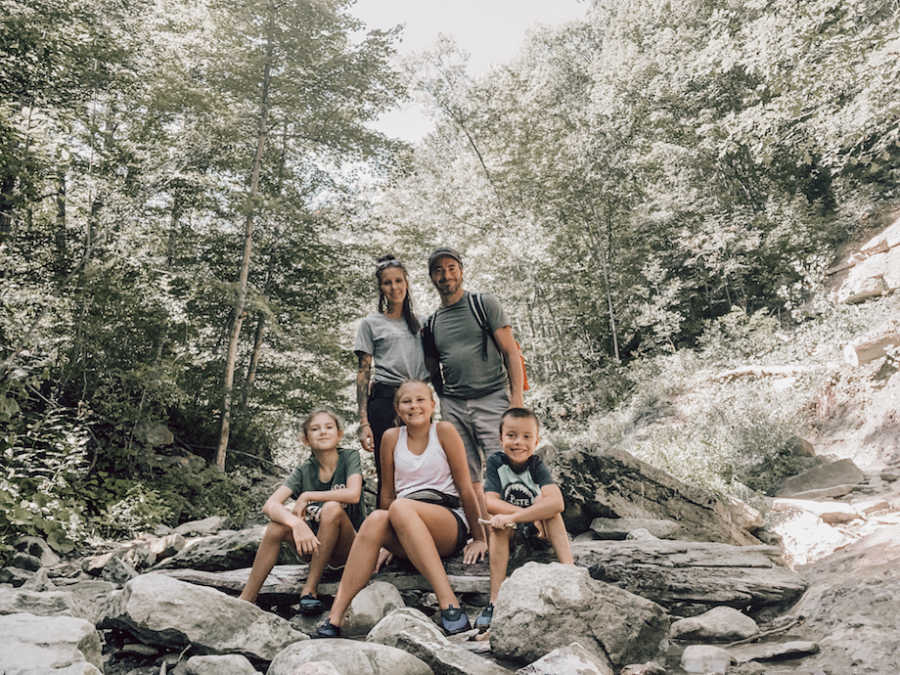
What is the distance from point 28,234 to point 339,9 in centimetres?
625

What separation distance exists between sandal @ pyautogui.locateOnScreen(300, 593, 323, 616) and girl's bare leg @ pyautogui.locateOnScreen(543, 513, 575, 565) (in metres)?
1.26

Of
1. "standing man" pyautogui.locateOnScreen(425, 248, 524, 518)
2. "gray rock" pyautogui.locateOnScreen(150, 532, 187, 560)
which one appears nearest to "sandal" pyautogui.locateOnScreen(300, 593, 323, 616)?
"standing man" pyautogui.locateOnScreen(425, 248, 524, 518)

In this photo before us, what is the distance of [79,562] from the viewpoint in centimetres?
445

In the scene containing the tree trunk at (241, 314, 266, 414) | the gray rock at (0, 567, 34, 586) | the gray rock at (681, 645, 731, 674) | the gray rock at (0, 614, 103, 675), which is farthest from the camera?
the tree trunk at (241, 314, 266, 414)

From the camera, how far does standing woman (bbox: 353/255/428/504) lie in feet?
11.0

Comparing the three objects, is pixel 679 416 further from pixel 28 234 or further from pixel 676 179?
pixel 28 234

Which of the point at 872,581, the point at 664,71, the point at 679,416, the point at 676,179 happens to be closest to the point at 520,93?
the point at 664,71

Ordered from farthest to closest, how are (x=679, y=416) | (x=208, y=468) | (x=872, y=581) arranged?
(x=679, y=416) < (x=208, y=468) < (x=872, y=581)

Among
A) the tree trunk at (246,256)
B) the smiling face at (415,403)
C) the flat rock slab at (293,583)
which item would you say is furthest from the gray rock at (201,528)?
the smiling face at (415,403)

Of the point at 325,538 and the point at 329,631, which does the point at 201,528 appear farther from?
the point at 329,631

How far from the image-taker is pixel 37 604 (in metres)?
2.53

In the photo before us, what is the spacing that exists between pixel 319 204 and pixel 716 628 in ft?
30.4

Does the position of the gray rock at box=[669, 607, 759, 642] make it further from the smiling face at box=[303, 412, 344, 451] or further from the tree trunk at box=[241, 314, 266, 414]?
the tree trunk at box=[241, 314, 266, 414]

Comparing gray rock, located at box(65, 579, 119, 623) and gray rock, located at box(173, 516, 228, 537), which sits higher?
gray rock, located at box(65, 579, 119, 623)
